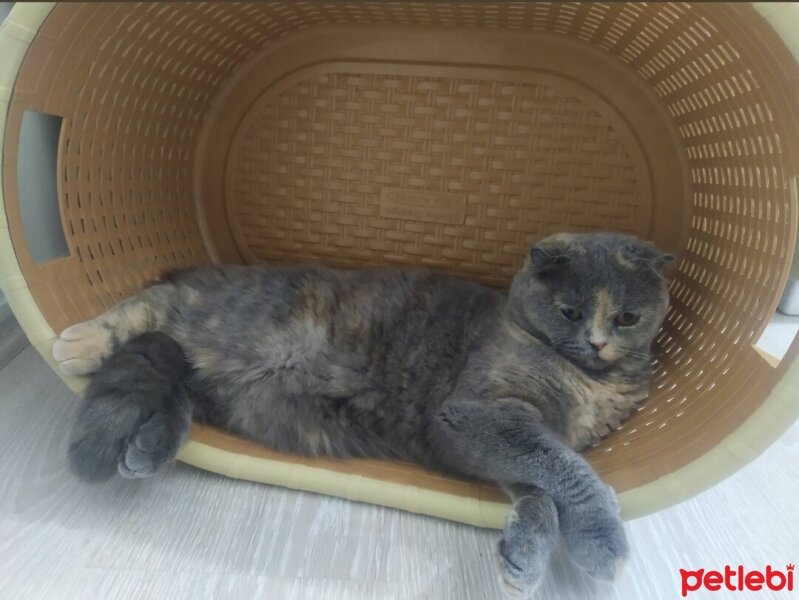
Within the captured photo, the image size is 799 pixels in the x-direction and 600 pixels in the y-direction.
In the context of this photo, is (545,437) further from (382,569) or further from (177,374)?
(177,374)

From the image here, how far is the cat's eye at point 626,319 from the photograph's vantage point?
113 cm

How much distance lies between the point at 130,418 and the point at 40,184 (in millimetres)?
723

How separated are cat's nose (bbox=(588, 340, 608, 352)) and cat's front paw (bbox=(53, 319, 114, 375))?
0.91 metres

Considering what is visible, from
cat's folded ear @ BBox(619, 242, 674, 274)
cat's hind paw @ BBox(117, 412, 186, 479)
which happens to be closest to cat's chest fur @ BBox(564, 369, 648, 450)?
cat's folded ear @ BBox(619, 242, 674, 274)

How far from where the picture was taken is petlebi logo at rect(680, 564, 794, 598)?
105 centimetres

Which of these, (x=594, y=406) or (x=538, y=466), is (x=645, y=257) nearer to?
(x=594, y=406)

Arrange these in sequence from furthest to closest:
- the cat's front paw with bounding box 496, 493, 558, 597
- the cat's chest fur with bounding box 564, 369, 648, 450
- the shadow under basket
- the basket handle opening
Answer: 1. the basket handle opening
2. the cat's chest fur with bounding box 564, 369, 648, 450
3. the shadow under basket
4. the cat's front paw with bounding box 496, 493, 558, 597

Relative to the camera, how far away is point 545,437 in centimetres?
102

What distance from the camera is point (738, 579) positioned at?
3.50ft

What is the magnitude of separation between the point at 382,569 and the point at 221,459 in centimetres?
37

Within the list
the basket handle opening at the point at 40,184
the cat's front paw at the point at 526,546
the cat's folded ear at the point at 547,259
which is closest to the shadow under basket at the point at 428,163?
the basket handle opening at the point at 40,184

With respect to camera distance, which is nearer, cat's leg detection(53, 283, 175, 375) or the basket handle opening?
cat's leg detection(53, 283, 175, 375)

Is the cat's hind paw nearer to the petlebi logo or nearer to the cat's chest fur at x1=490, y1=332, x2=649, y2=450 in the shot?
the cat's chest fur at x1=490, y1=332, x2=649, y2=450

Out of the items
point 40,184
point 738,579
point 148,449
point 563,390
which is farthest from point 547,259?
point 40,184
